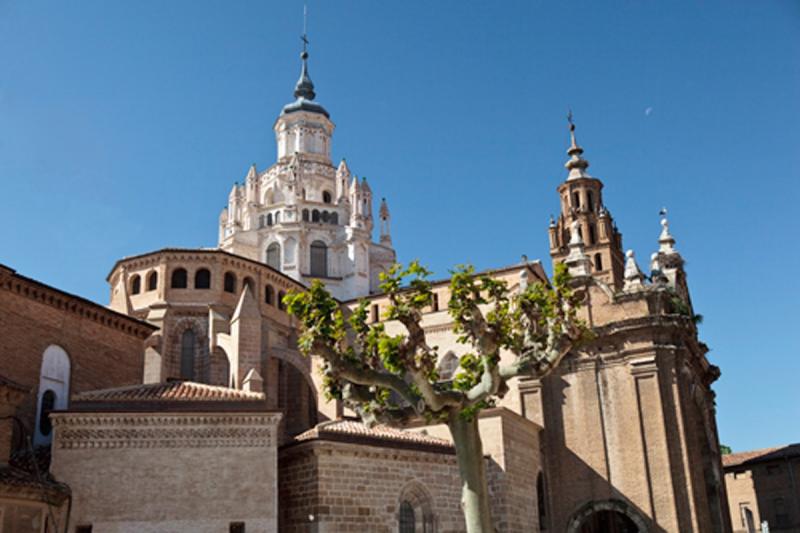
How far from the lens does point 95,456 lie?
21.5 m

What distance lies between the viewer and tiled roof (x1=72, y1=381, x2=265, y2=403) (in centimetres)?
2289

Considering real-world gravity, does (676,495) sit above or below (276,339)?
below

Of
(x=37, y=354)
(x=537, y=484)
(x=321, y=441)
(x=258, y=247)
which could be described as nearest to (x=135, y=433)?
(x=321, y=441)

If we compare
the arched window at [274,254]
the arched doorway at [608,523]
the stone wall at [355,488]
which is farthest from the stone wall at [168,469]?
the arched window at [274,254]

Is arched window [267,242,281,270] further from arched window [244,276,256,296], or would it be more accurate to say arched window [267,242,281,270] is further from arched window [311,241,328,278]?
arched window [244,276,256,296]

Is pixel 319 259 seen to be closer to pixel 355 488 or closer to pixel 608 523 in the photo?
pixel 608 523

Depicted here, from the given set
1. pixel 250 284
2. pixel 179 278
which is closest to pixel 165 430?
pixel 179 278

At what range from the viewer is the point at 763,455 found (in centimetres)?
5056

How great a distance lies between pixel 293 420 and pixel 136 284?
10309mm

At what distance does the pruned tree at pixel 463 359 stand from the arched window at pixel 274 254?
4255cm

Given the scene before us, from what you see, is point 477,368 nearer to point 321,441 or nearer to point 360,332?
point 360,332

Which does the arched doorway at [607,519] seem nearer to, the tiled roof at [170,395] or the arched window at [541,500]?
the arched window at [541,500]

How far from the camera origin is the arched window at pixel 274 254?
61.2 m

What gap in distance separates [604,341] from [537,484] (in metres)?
6.42
